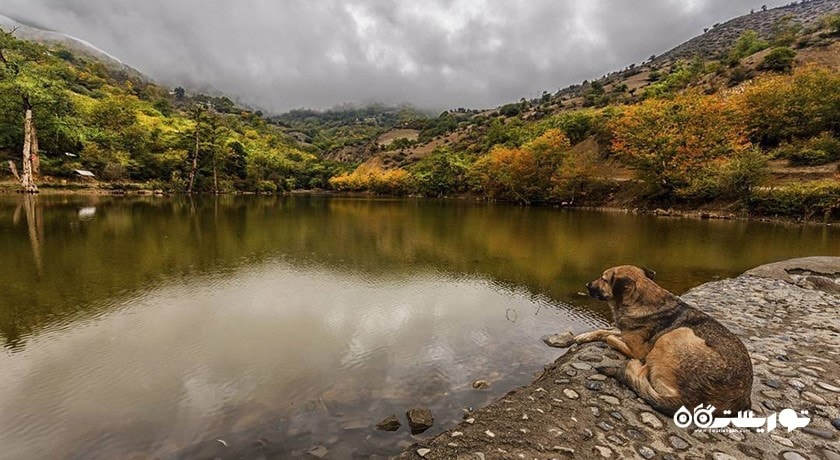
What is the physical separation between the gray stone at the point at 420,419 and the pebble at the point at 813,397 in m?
4.26

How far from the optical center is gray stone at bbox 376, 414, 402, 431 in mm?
4207

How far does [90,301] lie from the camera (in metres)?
7.96

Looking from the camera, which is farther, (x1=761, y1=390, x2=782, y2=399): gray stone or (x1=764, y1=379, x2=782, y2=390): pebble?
(x1=764, y1=379, x2=782, y2=390): pebble

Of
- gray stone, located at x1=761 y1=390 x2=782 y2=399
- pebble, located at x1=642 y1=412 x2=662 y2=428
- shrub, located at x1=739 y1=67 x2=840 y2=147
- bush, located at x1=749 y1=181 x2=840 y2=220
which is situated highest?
shrub, located at x1=739 y1=67 x2=840 y2=147

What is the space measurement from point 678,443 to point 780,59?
240ft

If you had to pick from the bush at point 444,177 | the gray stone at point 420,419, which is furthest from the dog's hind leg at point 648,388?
the bush at point 444,177

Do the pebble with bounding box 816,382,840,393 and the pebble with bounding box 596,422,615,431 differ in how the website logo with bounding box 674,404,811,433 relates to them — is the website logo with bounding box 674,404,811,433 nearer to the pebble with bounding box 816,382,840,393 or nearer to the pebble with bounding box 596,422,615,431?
the pebble with bounding box 596,422,615,431

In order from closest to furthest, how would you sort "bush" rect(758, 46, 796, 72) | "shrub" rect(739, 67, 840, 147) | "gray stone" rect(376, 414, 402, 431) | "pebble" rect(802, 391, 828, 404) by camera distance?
"pebble" rect(802, 391, 828, 404), "gray stone" rect(376, 414, 402, 431), "shrub" rect(739, 67, 840, 147), "bush" rect(758, 46, 796, 72)

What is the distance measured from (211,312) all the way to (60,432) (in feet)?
12.9

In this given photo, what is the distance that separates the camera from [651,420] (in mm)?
3865

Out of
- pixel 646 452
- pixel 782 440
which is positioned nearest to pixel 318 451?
pixel 646 452

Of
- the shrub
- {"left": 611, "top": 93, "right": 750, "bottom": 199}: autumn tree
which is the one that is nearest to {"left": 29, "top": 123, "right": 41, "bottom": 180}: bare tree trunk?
{"left": 611, "top": 93, "right": 750, "bottom": 199}: autumn tree

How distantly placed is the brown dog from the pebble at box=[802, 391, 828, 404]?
1023 mm

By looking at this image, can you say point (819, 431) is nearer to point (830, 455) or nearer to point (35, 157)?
point (830, 455)
